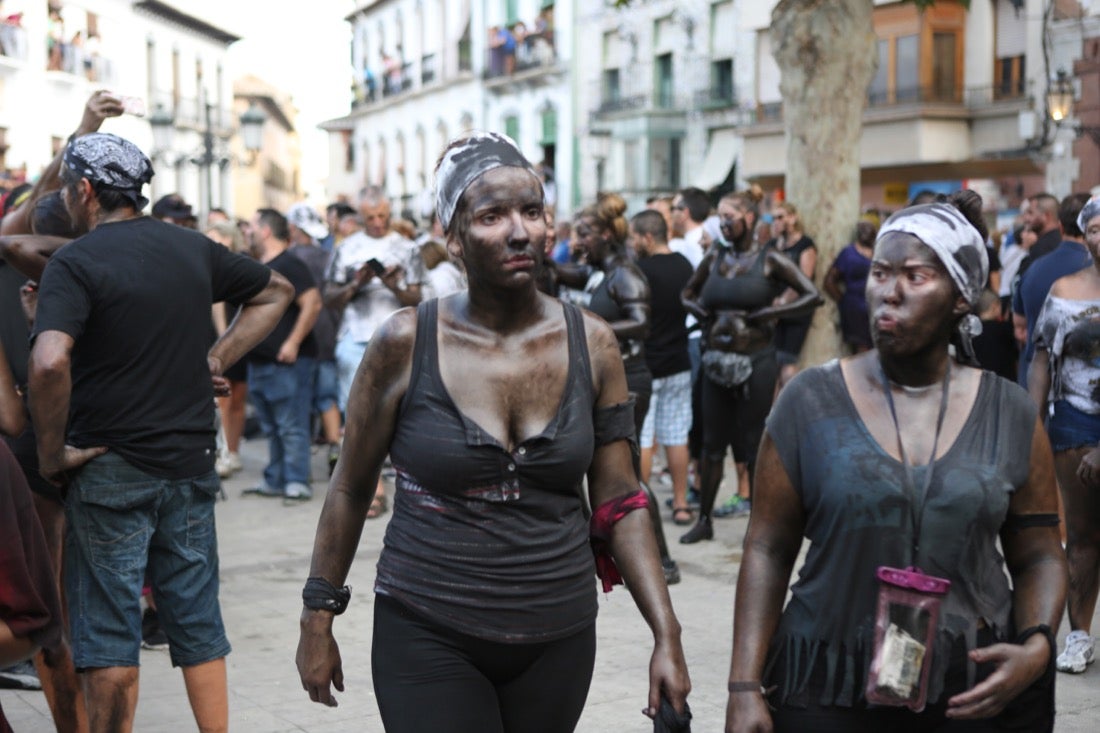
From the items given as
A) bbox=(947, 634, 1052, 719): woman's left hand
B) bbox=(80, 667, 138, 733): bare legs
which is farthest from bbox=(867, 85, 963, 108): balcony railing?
bbox=(947, 634, 1052, 719): woman's left hand

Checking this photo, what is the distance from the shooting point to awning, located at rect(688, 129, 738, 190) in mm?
34406

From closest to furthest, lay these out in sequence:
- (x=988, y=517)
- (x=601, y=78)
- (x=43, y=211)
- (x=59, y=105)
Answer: (x=988, y=517) → (x=43, y=211) → (x=601, y=78) → (x=59, y=105)

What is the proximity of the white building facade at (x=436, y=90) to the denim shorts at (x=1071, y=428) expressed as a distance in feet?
114

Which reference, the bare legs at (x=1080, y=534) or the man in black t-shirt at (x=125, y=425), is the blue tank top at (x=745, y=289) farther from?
the man in black t-shirt at (x=125, y=425)

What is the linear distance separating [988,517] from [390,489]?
349 inches

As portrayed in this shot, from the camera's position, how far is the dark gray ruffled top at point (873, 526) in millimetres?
3023

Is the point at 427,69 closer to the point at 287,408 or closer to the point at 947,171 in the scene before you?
the point at 947,171

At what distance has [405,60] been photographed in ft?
171

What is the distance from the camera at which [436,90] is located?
48.3 metres

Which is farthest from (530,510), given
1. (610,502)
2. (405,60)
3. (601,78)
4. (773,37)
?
(405,60)

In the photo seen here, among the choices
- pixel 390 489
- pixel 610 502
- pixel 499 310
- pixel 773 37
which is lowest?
pixel 390 489

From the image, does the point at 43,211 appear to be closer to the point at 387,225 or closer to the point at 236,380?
the point at 387,225

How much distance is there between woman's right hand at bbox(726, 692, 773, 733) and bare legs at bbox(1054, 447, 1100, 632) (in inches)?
137

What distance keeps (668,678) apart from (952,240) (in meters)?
1.04
